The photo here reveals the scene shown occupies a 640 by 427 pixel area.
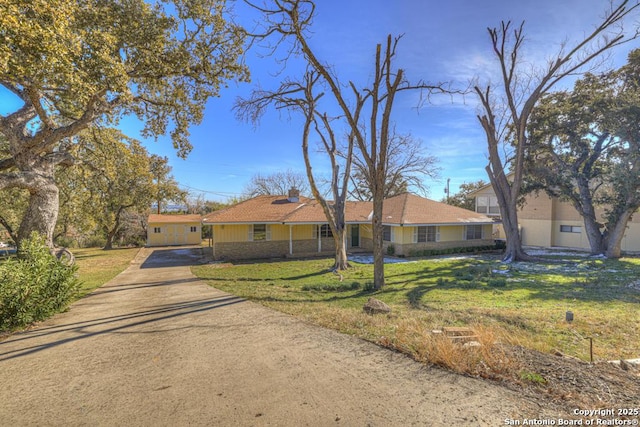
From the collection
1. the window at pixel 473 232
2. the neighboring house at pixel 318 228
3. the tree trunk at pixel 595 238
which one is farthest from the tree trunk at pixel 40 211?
the tree trunk at pixel 595 238

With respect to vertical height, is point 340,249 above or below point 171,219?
below

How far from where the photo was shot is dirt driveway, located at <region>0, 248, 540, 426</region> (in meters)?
3.06

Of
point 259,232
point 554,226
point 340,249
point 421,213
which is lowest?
point 340,249

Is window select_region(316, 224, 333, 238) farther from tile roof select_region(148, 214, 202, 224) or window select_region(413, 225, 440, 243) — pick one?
tile roof select_region(148, 214, 202, 224)

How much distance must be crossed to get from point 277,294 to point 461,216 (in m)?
18.7

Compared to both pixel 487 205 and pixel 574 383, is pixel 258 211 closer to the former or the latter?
pixel 574 383

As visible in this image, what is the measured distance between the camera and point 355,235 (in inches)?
913

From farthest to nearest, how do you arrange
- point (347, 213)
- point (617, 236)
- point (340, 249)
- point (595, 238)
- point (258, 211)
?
1. point (347, 213)
2. point (258, 211)
3. point (595, 238)
4. point (617, 236)
5. point (340, 249)

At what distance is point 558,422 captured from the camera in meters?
2.80

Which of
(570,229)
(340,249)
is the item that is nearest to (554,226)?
(570,229)

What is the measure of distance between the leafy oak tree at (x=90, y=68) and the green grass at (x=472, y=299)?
654 centimetres

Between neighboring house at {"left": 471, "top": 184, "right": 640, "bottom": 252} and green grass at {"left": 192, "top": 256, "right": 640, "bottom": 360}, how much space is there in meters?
7.36

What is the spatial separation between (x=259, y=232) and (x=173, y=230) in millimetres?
14647

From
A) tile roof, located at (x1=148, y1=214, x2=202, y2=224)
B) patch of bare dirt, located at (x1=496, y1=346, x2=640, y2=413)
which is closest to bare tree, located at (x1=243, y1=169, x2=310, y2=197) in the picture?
tile roof, located at (x1=148, y1=214, x2=202, y2=224)
